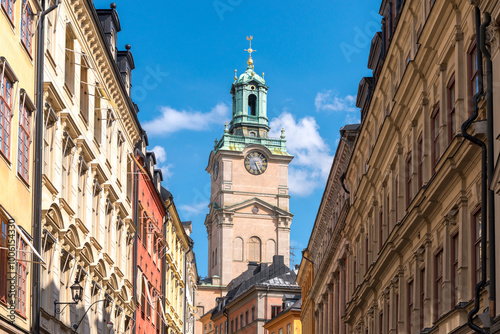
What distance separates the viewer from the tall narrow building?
142750mm

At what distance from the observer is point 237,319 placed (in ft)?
359

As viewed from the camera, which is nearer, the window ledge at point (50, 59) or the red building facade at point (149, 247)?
the window ledge at point (50, 59)

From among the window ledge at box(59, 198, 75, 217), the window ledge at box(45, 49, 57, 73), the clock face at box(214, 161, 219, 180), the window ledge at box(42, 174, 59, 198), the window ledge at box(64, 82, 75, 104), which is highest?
the clock face at box(214, 161, 219, 180)

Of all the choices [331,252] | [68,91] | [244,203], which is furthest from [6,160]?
[244,203]

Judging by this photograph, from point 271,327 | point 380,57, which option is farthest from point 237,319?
point 380,57

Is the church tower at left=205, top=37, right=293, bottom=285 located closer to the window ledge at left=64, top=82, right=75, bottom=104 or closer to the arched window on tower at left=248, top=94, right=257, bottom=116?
the arched window on tower at left=248, top=94, right=257, bottom=116

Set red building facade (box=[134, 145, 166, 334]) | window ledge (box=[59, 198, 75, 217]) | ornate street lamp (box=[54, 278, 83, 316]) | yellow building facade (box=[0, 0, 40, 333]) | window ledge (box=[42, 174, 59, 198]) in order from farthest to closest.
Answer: red building facade (box=[134, 145, 166, 334]) → window ledge (box=[59, 198, 75, 217]) → ornate street lamp (box=[54, 278, 83, 316]) → window ledge (box=[42, 174, 59, 198]) → yellow building facade (box=[0, 0, 40, 333])

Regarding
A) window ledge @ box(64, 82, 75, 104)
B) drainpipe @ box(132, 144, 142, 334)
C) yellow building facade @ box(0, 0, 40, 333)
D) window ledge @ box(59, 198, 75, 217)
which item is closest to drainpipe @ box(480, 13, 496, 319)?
yellow building facade @ box(0, 0, 40, 333)

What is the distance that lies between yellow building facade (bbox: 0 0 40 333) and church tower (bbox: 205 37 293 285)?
4652 inches

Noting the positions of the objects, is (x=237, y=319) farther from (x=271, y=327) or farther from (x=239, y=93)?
(x=239, y=93)

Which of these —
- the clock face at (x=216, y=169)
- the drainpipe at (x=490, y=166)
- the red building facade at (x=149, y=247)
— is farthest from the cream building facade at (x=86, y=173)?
the clock face at (x=216, y=169)

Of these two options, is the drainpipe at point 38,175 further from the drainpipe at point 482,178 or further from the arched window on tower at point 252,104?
the arched window on tower at point 252,104

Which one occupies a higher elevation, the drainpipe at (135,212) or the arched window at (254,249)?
the arched window at (254,249)

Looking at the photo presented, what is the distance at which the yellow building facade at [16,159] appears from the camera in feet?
71.2
